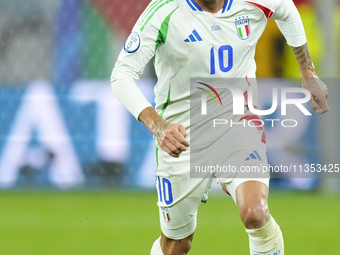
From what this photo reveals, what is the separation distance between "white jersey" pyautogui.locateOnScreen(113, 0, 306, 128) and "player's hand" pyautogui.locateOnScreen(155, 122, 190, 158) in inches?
20.4

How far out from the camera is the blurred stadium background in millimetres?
7227

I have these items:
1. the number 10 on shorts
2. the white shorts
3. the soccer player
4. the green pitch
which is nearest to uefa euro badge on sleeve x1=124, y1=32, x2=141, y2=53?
the soccer player

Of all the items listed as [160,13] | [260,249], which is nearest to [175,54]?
[160,13]

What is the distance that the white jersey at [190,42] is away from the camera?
3234mm

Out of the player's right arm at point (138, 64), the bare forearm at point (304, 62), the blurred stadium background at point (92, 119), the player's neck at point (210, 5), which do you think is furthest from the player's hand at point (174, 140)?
the blurred stadium background at point (92, 119)

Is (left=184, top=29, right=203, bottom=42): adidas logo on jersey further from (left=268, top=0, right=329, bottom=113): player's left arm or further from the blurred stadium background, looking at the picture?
the blurred stadium background

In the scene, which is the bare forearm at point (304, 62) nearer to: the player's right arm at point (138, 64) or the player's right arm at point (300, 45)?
the player's right arm at point (300, 45)

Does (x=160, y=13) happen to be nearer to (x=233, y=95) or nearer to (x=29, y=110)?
(x=233, y=95)

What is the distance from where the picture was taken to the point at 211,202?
280 inches

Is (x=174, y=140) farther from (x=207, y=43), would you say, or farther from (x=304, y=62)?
(x=304, y=62)

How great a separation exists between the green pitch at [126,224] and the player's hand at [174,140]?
233 centimetres

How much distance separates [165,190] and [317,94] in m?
1.05

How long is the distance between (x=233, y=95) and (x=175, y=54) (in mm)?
408

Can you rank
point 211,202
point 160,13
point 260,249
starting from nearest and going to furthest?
point 260,249
point 160,13
point 211,202
